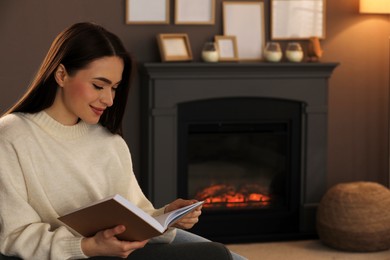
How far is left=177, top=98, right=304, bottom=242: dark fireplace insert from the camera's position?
4.79m

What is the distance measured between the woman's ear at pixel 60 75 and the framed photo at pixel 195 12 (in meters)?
2.50

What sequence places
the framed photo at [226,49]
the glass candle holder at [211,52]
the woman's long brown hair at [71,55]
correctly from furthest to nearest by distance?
the framed photo at [226,49], the glass candle holder at [211,52], the woman's long brown hair at [71,55]

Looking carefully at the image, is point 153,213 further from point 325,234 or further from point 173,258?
point 325,234

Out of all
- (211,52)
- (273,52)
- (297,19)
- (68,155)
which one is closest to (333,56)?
(297,19)

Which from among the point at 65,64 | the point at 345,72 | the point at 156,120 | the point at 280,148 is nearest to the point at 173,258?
the point at 65,64

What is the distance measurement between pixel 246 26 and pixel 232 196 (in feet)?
3.25

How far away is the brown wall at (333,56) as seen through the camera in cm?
457

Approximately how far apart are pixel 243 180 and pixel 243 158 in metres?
0.13

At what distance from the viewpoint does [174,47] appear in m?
4.69

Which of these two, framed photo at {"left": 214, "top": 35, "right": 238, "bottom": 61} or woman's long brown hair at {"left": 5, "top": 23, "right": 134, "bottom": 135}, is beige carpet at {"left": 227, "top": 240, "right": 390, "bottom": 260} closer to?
framed photo at {"left": 214, "top": 35, "right": 238, "bottom": 61}

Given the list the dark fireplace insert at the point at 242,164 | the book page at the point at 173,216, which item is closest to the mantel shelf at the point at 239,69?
the dark fireplace insert at the point at 242,164

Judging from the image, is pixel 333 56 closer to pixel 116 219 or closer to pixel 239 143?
pixel 239 143

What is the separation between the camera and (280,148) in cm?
496

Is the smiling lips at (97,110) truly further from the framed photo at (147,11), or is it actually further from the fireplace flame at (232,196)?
the fireplace flame at (232,196)
